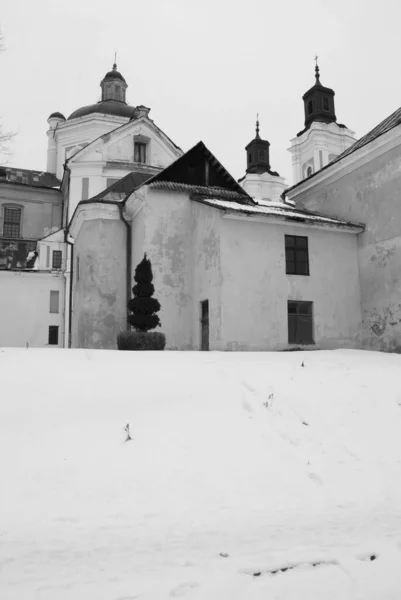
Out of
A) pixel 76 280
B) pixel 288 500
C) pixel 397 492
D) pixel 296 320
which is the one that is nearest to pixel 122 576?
pixel 288 500

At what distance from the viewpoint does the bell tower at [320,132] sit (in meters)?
51.9

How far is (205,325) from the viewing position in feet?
56.2

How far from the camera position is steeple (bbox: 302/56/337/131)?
52688 millimetres

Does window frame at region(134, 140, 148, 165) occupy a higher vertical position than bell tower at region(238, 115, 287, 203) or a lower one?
lower

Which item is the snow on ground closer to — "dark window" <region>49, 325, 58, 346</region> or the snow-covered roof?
the snow-covered roof

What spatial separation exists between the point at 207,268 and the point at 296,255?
10.6ft

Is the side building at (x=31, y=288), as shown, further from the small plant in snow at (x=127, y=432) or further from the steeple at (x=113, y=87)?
the small plant in snow at (x=127, y=432)

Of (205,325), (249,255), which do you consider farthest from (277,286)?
(205,325)

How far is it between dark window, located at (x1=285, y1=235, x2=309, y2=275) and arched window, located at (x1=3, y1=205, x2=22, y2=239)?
1175 inches

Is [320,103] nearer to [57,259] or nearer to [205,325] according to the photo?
[57,259]

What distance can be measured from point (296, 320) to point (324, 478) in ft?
34.7

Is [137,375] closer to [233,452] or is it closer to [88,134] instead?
[233,452]

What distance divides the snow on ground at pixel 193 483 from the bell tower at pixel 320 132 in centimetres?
4570

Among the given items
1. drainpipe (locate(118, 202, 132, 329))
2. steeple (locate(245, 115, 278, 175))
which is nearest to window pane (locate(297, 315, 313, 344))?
drainpipe (locate(118, 202, 132, 329))
